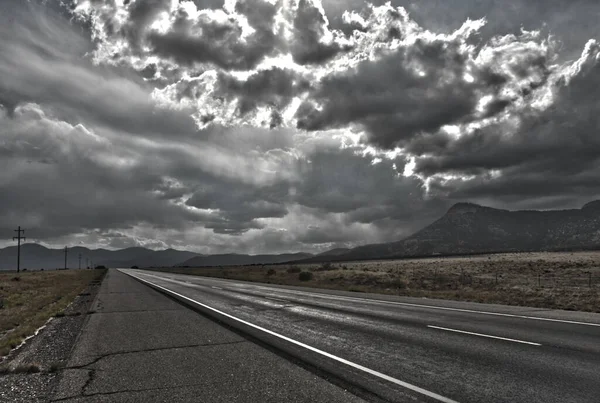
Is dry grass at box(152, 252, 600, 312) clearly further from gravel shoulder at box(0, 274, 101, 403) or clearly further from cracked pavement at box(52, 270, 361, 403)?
gravel shoulder at box(0, 274, 101, 403)

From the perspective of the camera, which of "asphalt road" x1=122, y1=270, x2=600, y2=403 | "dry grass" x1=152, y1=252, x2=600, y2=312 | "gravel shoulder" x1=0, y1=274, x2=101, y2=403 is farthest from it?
"dry grass" x1=152, y1=252, x2=600, y2=312

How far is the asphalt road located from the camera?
600cm

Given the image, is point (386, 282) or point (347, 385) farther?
point (386, 282)

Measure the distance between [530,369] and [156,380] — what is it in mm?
6547

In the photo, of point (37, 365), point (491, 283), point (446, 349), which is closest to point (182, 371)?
point (37, 365)

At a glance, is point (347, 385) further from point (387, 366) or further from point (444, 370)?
point (444, 370)

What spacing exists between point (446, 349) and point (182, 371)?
18.0 ft

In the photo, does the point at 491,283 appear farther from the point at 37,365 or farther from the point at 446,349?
the point at 37,365

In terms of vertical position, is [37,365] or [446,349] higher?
[37,365]

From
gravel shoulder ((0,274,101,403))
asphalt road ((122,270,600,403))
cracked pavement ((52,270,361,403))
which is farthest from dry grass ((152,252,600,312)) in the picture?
gravel shoulder ((0,274,101,403))

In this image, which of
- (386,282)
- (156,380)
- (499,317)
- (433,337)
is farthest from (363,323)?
(386,282)

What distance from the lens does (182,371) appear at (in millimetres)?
7375

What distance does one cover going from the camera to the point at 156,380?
6891 millimetres

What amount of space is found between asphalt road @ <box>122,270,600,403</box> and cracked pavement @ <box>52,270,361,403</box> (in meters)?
0.70
